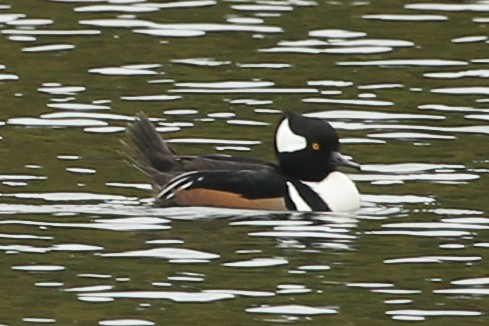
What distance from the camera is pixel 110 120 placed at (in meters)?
19.5

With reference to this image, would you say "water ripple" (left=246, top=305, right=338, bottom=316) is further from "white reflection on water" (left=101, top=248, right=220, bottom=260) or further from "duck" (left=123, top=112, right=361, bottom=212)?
"duck" (left=123, top=112, right=361, bottom=212)

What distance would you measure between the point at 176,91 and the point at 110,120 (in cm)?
133

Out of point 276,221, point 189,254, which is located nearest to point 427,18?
point 276,221

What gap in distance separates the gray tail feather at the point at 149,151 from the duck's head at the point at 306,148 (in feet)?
2.85

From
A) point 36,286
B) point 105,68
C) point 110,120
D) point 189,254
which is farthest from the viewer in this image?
point 105,68

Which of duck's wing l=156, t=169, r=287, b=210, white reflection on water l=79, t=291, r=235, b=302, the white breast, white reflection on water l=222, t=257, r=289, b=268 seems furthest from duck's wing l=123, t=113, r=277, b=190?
white reflection on water l=79, t=291, r=235, b=302

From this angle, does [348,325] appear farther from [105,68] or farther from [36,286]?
[105,68]

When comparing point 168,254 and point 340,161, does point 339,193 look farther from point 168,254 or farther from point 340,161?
point 168,254

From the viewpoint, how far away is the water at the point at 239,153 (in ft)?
42.6

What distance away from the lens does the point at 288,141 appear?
16.4 m

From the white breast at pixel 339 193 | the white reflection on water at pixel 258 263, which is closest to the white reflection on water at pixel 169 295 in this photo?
the white reflection on water at pixel 258 263

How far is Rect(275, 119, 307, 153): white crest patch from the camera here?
1639 cm

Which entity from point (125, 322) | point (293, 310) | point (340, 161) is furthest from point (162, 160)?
point (125, 322)

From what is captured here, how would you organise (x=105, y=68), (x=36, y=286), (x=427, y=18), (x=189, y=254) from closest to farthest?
1. (x=36, y=286)
2. (x=189, y=254)
3. (x=105, y=68)
4. (x=427, y=18)
